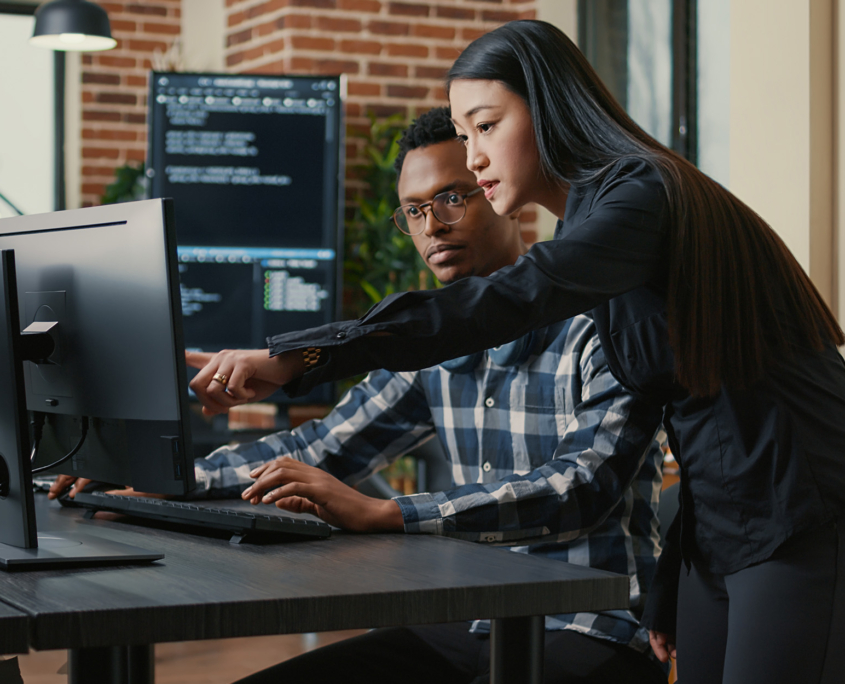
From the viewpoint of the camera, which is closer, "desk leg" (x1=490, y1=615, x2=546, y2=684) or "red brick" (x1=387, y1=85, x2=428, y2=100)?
"desk leg" (x1=490, y1=615, x2=546, y2=684)

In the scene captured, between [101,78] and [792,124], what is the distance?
3.86 meters

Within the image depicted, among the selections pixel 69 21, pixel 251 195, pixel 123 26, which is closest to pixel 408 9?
pixel 251 195

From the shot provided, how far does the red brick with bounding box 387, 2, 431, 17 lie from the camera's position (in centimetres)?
413

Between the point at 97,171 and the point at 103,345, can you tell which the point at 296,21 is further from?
the point at 103,345

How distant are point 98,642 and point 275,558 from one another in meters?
0.30

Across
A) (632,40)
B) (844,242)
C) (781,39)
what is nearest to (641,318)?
(844,242)

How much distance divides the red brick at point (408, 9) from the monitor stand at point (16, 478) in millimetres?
3350

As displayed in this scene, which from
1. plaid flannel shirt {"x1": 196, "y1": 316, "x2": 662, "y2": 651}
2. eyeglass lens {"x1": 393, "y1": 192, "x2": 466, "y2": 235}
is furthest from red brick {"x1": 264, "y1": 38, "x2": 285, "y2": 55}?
plaid flannel shirt {"x1": 196, "y1": 316, "x2": 662, "y2": 651}

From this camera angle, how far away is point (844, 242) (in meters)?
2.14

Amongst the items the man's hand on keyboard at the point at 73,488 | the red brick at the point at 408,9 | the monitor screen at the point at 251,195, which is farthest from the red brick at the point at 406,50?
the man's hand on keyboard at the point at 73,488

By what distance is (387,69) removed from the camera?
13.6 ft

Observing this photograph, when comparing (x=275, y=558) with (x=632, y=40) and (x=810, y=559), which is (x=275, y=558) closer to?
(x=810, y=559)

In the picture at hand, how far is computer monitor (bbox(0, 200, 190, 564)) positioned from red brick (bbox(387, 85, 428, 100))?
298cm

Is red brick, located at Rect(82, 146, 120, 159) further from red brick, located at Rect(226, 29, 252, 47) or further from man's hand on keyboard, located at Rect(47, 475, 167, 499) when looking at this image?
man's hand on keyboard, located at Rect(47, 475, 167, 499)
